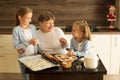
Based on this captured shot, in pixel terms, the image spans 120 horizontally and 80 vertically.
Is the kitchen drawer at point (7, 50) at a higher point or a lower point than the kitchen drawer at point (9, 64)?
higher

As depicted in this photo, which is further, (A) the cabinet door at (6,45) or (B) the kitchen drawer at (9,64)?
(B) the kitchen drawer at (9,64)

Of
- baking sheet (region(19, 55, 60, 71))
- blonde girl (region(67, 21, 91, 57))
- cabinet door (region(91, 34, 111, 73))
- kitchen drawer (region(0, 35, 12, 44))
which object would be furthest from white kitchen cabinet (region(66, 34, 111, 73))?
baking sheet (region(19, 55, 60, 71))

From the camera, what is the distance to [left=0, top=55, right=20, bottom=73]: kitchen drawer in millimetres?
3498

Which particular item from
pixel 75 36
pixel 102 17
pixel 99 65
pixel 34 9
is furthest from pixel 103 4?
pixel 99 65

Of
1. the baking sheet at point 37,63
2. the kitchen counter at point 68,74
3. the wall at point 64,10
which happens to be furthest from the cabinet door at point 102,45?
the kitchen counter at point 68,74

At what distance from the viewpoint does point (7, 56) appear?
11.5ft

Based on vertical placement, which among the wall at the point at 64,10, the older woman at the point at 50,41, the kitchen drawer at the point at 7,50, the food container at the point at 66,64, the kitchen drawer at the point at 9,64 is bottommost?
the kitchen drawer at the point at 9,64

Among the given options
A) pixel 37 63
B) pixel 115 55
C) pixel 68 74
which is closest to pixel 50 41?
pixel 37 63

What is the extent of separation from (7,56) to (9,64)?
0.13 m

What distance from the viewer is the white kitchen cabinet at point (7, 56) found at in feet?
11.1

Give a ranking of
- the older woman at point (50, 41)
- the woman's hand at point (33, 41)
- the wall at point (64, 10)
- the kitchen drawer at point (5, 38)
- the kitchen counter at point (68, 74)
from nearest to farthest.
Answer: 1. the kitchen counter at point (68, 74)
2. the woman's hand at point (33, 41)
3. the older woman at point (50, 41)
4. the kitchen drawer at point (5, 38)
5. the wall at point (64, 10)

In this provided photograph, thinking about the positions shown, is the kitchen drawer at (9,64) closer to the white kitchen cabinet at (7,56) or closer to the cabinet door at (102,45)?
the white kitchen cabinet at (7,56)

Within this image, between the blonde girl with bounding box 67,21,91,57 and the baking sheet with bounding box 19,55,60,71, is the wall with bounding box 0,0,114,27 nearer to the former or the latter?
the blonde girl with bounding box 67,21,91,57

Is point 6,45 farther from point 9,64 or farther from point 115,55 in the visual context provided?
point 115,55
